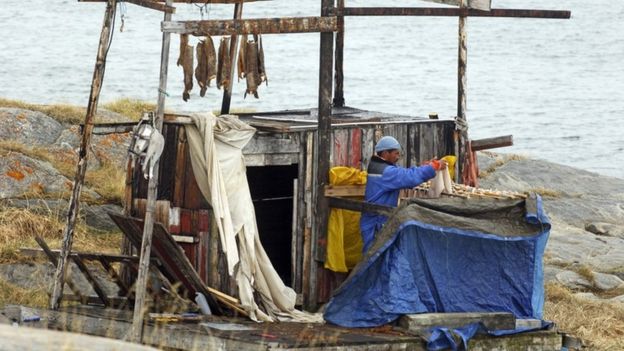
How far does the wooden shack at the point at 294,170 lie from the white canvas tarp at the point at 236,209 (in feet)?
0.57

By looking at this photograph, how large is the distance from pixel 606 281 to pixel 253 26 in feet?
26.0

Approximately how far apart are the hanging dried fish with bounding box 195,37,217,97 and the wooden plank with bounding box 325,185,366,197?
1.71m

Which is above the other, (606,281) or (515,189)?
(515,189)

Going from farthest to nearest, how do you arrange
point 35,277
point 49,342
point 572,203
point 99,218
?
1. point 572,203
2. point 99,218
3. point 35,277
4. point 49,342

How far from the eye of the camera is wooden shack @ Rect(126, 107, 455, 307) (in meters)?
15.4

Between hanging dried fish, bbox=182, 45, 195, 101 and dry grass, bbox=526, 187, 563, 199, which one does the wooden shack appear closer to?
hanging dried fish, bbox=182, 45, 195, 101

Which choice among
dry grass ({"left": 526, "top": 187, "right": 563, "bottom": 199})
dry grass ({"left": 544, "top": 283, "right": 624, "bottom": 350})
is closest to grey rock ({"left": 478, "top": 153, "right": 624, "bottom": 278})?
dry grass ({"left": 526, "top": 187, "right": 563, "bottom": 199})

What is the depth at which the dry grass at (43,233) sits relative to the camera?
1927 cm

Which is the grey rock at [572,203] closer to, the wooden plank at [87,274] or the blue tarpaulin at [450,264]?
the blue tarpaulin at [450,264]

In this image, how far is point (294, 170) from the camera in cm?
1767

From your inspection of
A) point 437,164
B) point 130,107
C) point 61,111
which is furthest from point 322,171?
point 130,107

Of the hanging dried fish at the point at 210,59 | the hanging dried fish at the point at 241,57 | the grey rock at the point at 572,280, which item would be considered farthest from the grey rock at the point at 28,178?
the grey rock at the point at 572,280

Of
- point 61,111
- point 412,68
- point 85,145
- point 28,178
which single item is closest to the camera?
point 85,145

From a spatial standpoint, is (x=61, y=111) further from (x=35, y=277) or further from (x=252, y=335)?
(x=252, y=335)
